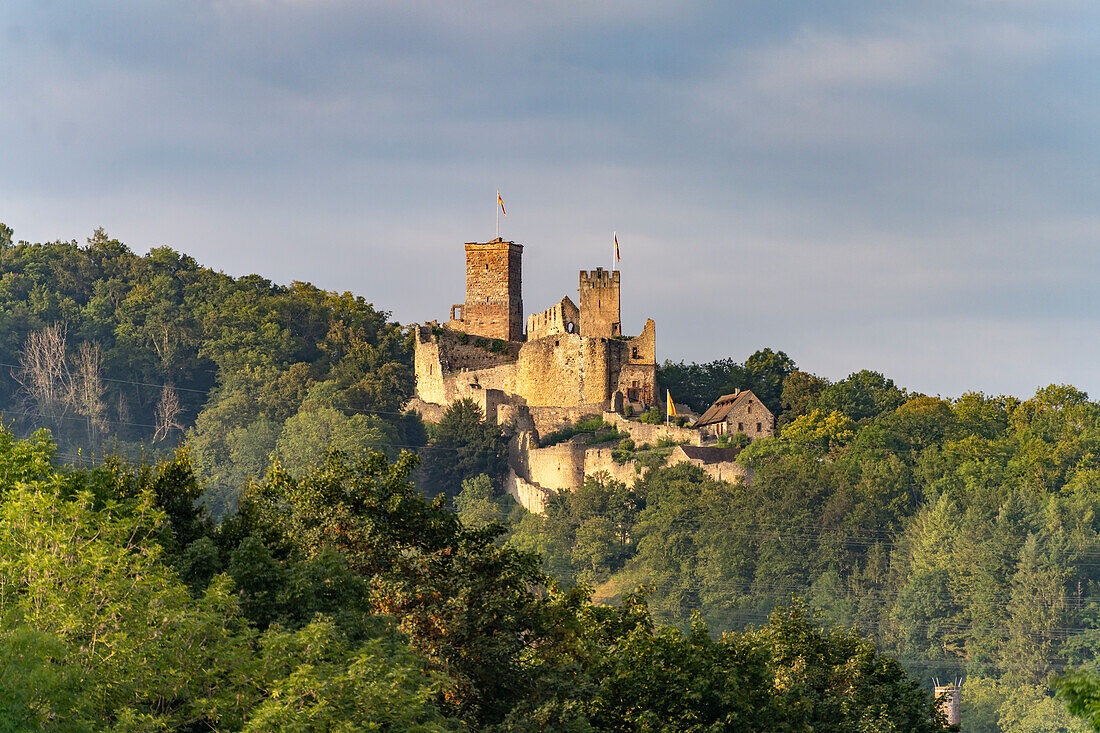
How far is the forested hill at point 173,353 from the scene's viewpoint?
10544cm

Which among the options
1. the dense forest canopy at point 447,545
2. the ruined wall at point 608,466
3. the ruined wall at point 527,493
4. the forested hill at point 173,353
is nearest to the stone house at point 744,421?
the dense forest canopy at point 447,545

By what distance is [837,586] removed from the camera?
288ft

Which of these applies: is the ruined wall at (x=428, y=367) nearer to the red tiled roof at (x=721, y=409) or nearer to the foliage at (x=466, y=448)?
the foliage at (x=466, y=448)

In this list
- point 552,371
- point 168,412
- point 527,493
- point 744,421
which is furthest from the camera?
point 168,412

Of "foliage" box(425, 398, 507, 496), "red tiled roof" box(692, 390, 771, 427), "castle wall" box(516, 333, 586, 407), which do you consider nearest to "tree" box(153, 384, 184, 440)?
"foliage" box(425, 398, 507, 496)

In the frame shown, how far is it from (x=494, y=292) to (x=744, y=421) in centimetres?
1600

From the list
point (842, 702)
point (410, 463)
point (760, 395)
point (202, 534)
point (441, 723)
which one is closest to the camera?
point (441, 723)

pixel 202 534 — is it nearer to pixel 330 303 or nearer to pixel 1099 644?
pixel 1099 644

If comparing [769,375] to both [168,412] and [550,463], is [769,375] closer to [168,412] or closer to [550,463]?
[550,463]

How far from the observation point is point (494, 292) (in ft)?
320

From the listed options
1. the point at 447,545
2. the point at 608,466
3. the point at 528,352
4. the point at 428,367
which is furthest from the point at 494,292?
the point at 447,545

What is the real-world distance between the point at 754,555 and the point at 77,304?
49054 mm

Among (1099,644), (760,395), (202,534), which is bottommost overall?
(1099,644)

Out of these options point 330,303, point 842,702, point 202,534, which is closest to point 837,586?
point 330,303
